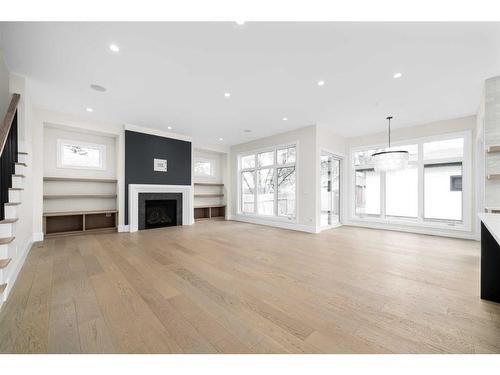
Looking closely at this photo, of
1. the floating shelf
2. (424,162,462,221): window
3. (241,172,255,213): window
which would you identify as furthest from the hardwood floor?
the floating shelf

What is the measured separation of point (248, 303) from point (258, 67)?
2.89m

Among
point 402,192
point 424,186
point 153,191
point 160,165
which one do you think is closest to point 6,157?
point 153,191

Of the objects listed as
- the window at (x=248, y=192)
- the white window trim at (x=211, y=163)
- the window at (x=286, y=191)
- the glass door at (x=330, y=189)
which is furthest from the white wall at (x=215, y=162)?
the glass door at (x=330, y=189)

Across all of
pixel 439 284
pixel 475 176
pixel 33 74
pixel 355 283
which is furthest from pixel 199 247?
pixel 475 176

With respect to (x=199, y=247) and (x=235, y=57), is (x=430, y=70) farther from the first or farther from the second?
(x=199, y=247)

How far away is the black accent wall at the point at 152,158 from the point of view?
5.27 metres

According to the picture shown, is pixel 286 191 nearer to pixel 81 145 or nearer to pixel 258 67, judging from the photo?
pixel 258 67

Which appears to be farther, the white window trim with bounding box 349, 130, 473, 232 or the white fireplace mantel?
the white fireplace mantel

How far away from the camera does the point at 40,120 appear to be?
4195 mm

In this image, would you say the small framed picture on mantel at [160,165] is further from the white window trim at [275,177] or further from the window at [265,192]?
the window at [265,192]

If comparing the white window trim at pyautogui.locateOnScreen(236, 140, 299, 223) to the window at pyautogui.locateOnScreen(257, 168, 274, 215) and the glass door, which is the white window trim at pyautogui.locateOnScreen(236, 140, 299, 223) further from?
the glass door

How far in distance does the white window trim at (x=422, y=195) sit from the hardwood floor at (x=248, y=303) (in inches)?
69.1

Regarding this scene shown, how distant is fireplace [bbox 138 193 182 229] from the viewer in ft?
18.0
